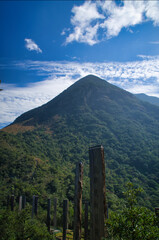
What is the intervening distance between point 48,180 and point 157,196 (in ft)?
55.8

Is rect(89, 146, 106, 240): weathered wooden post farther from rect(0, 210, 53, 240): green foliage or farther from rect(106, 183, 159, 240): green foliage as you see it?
rect(0, 210, 53, 240): green foliage

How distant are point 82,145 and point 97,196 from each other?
38454mm

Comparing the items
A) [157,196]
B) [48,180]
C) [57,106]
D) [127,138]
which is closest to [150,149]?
[127,138]

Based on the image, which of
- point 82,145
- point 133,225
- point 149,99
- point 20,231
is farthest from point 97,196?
point 149,99

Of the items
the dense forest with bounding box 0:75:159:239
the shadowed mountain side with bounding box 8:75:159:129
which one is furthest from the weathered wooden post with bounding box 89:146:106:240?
the shadowed mountain side with bounding box 8:75:159:129

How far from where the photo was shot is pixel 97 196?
1.97 metres

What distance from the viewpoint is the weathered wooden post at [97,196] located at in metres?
1.88

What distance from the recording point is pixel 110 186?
24734mm

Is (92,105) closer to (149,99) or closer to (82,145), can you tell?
(82,145)

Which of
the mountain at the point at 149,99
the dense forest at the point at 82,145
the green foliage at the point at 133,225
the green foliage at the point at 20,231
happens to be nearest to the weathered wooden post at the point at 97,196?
the green foliage at the point at 133,225

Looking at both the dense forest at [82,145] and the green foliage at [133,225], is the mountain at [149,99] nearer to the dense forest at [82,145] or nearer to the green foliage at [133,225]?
the dense forest at [82,145]

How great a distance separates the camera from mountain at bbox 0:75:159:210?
70.3 ft

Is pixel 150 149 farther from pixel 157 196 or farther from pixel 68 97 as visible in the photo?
pixel 68 97

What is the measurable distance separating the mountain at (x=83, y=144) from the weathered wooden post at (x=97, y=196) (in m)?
10.5
